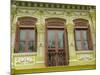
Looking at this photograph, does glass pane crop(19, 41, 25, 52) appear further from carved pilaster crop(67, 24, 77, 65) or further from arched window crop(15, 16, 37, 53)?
carved pilaster crop(67, 24, 77, 65)

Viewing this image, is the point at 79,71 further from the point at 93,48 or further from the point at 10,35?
the point at 10,35

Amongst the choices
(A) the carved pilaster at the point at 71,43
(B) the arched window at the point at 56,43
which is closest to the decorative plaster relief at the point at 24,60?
(B) the arched window at the point at 56,43

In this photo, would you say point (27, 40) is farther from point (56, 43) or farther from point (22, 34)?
point (56, 43)

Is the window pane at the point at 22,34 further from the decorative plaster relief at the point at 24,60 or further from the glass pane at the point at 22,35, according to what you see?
the decorative plaster relief at the point at 24,60

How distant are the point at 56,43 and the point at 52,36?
0.05 m

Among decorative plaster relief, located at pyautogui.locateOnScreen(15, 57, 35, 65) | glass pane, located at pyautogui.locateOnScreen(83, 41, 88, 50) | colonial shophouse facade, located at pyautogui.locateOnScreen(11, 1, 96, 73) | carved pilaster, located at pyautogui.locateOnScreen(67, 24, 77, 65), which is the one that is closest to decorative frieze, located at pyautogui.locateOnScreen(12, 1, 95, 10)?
colonial shophouse facade, located at pyautogui.locateOnScreen(11, 1, 96, 73)

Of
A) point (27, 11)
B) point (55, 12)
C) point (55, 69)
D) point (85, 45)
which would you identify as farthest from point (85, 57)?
point (27, 11)

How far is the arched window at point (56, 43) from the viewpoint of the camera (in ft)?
4.17

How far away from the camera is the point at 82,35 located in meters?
1.32

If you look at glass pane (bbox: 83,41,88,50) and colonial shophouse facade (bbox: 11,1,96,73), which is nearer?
colonial shophouse facade (bbox: 11,1,96,73)

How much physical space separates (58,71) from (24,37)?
32 centimetres

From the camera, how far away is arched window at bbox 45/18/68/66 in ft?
4.17

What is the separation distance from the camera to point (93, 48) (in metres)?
1.34
